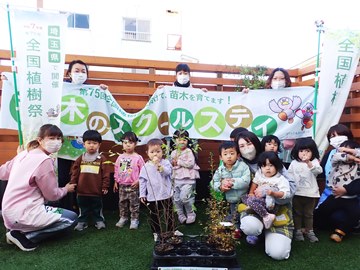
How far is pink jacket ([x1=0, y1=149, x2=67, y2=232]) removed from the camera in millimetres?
3371

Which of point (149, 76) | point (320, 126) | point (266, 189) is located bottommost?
point (266, 189)

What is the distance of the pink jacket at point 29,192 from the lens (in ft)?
11.1

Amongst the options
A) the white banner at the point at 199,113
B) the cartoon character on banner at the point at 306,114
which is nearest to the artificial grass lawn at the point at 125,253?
the white banner at the point at 199,113

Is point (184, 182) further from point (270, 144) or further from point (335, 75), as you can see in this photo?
point (335, 75)

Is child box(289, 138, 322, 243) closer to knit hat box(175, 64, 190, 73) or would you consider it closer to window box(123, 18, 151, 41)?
knit hat box(175, 64, 190, 73)

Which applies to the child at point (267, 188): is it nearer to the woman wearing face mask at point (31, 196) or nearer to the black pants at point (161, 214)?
the black pants at point (161, 214)

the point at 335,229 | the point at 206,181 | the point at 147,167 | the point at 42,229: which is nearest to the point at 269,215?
the point at 335,229

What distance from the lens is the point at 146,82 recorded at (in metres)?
5.20

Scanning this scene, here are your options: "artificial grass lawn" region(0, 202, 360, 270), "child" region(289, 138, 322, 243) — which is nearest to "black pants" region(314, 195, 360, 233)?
"artificial grass lawn" region(0, 202, 360, 270)

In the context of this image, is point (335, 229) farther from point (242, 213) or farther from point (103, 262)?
point (103, 262)

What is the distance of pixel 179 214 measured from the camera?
14.0 ft

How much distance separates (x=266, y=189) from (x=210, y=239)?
798 mm

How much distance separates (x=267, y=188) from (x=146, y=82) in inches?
110

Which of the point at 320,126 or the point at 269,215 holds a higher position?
the point at 320,126
